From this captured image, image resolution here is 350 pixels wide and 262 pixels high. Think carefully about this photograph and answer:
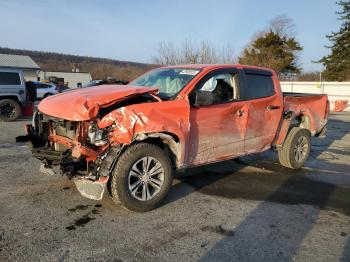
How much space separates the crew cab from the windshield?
0.02 meters

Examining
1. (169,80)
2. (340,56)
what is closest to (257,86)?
(169,80)

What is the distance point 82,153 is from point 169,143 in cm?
117

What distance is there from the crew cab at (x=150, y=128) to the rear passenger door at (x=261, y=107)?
17 millimetres

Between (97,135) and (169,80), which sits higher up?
(169,80)

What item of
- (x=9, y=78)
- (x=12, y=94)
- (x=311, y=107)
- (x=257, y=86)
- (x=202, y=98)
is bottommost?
(x=311, y=107)

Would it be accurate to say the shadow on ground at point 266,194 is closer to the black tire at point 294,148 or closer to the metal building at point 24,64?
the black tire at point 294,148

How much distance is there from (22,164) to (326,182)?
17.6ft

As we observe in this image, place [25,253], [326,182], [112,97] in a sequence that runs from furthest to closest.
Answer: [326,182] < [112,97] < [25,253]

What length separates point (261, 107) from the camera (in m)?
6.08

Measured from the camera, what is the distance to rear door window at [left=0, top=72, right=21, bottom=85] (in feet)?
44.3

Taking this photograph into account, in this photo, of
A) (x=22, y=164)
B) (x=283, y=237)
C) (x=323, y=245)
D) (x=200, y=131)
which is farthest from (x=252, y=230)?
(x=22, y=164)

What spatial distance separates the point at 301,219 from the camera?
4523 mm

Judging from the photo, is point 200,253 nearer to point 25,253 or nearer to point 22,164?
point 25,253

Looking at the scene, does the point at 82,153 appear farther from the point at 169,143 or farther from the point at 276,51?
the point at 276,51
